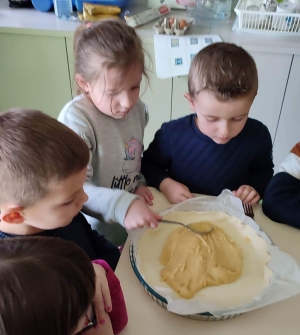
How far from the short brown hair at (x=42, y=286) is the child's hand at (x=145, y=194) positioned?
47 centimetres

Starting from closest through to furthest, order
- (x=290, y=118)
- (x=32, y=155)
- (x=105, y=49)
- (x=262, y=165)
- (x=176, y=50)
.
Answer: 1. (x=32, y=155)
2. (x=105, y=49)
3. (x=262, y=165)
4. (x=176, y=50)
5. (x=290, y=118)

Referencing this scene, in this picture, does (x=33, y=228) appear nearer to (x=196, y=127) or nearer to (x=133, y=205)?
(x=133, y=205)

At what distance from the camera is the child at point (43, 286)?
0.35 m

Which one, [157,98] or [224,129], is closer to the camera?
[224,129]

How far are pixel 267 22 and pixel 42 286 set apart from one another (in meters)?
1.63

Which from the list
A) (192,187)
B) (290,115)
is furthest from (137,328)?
(290,115)

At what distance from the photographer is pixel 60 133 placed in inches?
23.0

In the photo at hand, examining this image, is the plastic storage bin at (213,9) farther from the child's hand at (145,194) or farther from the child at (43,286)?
the child at (43,286)

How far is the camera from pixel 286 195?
2.82 feet

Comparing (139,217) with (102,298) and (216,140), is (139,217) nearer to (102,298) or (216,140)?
(102,298)

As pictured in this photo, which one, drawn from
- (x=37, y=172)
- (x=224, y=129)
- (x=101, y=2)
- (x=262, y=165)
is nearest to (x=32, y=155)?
(x=37, y=172)

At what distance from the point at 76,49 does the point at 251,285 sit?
68 cm

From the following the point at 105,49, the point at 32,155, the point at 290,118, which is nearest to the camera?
the point at 32,155

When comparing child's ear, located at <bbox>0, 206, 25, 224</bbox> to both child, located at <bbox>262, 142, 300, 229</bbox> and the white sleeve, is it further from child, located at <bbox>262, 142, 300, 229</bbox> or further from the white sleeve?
the white sleeve
